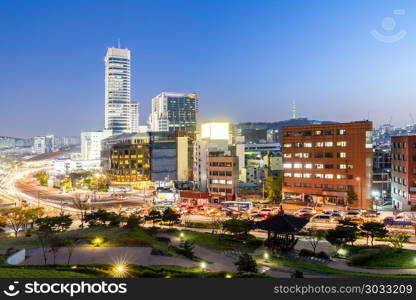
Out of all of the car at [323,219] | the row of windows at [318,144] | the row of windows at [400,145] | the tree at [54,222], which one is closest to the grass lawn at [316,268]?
the car at [323,219]

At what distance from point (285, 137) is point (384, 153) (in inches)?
1509

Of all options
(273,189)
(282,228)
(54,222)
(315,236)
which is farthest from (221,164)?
(282,228)

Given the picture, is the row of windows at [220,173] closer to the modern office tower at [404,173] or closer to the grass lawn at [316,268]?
the modern office tower at [404,173]

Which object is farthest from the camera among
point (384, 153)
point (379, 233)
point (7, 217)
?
point (384, 153)

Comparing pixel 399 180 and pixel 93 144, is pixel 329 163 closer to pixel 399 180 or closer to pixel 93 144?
pixel 399 180

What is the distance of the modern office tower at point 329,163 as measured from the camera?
170 ft

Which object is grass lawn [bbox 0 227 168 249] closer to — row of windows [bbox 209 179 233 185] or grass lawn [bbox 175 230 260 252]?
grass lawn [bbox 175 230 260 252]

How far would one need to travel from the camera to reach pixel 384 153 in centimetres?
8388

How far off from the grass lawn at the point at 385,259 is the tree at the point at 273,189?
35.0 m

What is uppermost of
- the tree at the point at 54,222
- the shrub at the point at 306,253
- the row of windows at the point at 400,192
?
the row of windows at the point at 400,192

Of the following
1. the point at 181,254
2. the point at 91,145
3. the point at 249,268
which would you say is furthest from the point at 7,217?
the point at 91,145

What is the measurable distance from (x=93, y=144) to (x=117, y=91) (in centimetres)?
3438

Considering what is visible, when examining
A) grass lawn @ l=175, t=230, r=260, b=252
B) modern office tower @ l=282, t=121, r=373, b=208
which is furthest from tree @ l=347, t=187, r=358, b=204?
grass lawn @ l=175, t=230, r=260, b=252

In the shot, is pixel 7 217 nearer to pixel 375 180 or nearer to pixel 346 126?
pixel 346 126
